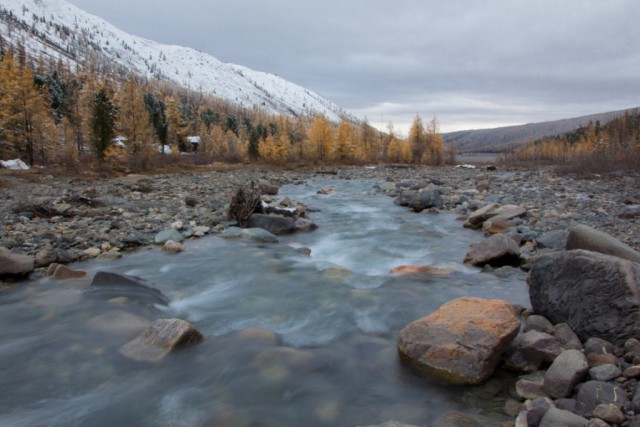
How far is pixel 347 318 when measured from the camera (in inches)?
285

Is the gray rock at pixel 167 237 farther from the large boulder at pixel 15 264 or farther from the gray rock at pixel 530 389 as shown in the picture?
the gray rock at pixel 530 389

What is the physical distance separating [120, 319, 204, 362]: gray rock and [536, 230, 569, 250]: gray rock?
897cm

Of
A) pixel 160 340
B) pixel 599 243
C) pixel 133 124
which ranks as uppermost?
pixel 133 124

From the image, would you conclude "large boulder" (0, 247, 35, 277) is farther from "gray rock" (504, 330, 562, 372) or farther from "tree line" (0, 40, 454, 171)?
"tree line" (0, 40, 454, 171)

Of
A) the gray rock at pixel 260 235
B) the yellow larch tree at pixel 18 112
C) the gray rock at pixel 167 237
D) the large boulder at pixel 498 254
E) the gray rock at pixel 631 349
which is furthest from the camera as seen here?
the yellow larch tree at pixel 18 112

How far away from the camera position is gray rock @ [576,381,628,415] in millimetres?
3699

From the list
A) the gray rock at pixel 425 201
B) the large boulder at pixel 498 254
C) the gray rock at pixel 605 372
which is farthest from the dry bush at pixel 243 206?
the gray rock at pixel 605 372

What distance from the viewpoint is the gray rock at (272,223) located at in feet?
46.6

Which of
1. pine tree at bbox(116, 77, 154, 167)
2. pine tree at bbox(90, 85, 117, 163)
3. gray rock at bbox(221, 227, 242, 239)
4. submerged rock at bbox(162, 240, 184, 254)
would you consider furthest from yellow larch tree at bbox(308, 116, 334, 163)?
submerged rock at bbox(162, 240, 184, 254)

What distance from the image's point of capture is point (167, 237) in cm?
1208

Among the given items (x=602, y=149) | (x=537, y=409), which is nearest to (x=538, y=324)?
(x=537, y=409)

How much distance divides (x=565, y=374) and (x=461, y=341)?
1.13 m

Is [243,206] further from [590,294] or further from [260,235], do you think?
[590,294]

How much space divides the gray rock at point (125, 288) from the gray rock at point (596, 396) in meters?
7.13
